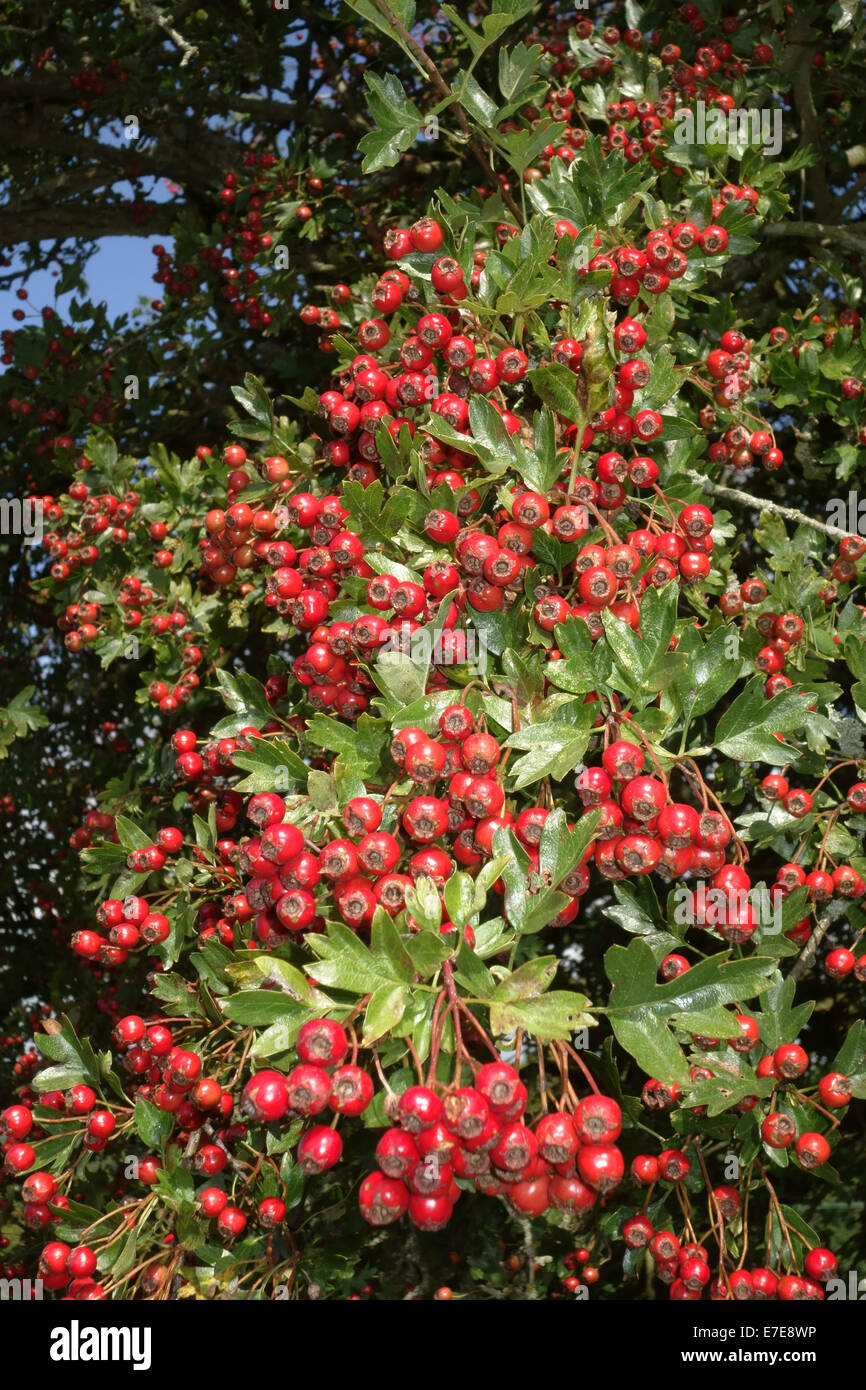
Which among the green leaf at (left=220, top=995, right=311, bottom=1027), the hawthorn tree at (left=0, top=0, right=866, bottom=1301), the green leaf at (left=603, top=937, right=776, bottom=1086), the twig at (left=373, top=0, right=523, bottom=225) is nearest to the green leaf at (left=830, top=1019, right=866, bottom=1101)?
the hawthorn tree at (left=0, top=0, right=866, bottom=1301)

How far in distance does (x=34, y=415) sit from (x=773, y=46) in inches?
132

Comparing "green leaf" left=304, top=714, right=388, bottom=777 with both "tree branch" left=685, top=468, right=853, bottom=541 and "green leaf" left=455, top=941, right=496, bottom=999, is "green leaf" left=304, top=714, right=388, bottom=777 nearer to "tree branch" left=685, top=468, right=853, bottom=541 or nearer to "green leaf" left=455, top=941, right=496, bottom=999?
"green leaf" left=455, top=941, right=496, bottom=999

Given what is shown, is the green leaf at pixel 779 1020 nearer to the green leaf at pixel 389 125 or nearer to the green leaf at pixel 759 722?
the green leaf at pixel 759 722

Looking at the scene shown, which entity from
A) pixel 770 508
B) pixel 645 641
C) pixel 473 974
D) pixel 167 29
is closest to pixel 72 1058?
pixel 473 974

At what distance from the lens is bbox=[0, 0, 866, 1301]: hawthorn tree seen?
1.52 metres

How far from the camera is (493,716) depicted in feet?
5.61

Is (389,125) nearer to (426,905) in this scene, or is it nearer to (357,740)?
(357,740)

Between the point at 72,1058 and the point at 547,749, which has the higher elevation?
the point at 547,749

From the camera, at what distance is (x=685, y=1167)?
2.14 metres

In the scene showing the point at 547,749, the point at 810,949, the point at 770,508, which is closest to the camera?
the point at 547,749

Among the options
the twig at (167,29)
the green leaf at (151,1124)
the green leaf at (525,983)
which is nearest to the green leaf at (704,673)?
the green leaf at (525,983)

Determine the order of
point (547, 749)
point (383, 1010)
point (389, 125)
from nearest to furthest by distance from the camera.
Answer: point (383, 1010)
point (547, 749)
point (389, 125)

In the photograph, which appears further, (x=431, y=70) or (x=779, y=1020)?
(x=431, y=70)

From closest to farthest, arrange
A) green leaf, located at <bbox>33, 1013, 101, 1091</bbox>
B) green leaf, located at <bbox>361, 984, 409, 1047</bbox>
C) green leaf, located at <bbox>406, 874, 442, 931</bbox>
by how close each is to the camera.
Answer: green leaf, located at <bbox>361, 984, 409, 1047</bbox>, green leaf, located at <bbox>406, 874, 442, 931</bbox>, green leaf, located at <bbox>33, 1013, 101, 1091</bbox>
